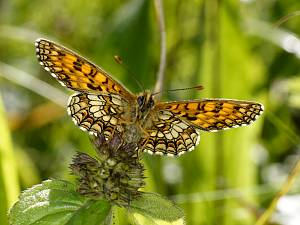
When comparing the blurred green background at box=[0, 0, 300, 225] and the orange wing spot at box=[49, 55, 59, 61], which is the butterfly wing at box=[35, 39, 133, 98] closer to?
the orange wing spot at box=[49, 55, 59, 61]

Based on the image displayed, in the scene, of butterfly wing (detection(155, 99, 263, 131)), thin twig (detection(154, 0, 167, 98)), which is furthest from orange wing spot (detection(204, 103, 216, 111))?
thin twig (detection(154, 0, 167, 98))

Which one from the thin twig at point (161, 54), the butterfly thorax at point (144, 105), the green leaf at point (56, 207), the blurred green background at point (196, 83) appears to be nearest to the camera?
the green leaf at point (56, 207)

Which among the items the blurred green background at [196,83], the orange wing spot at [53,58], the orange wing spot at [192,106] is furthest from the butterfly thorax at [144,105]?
the blurred green background at [196,83]

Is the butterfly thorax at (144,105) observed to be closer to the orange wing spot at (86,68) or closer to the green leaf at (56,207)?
the orange wing spot at (86,68)

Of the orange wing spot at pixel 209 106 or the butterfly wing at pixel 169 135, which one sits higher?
the orange wing spot at pixel 209 106

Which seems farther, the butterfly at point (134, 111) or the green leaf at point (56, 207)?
the butterfly at point (134, 111)

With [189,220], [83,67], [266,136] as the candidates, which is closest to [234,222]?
[189,220]

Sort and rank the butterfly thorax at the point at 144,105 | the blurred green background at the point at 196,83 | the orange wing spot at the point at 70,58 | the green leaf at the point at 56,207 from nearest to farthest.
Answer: the green leaf at the point at 56,207
the orange wing spot at the point at 70,58
the butterfly thorax at the point at 144,105
the blurred green background at the point at 196,83
